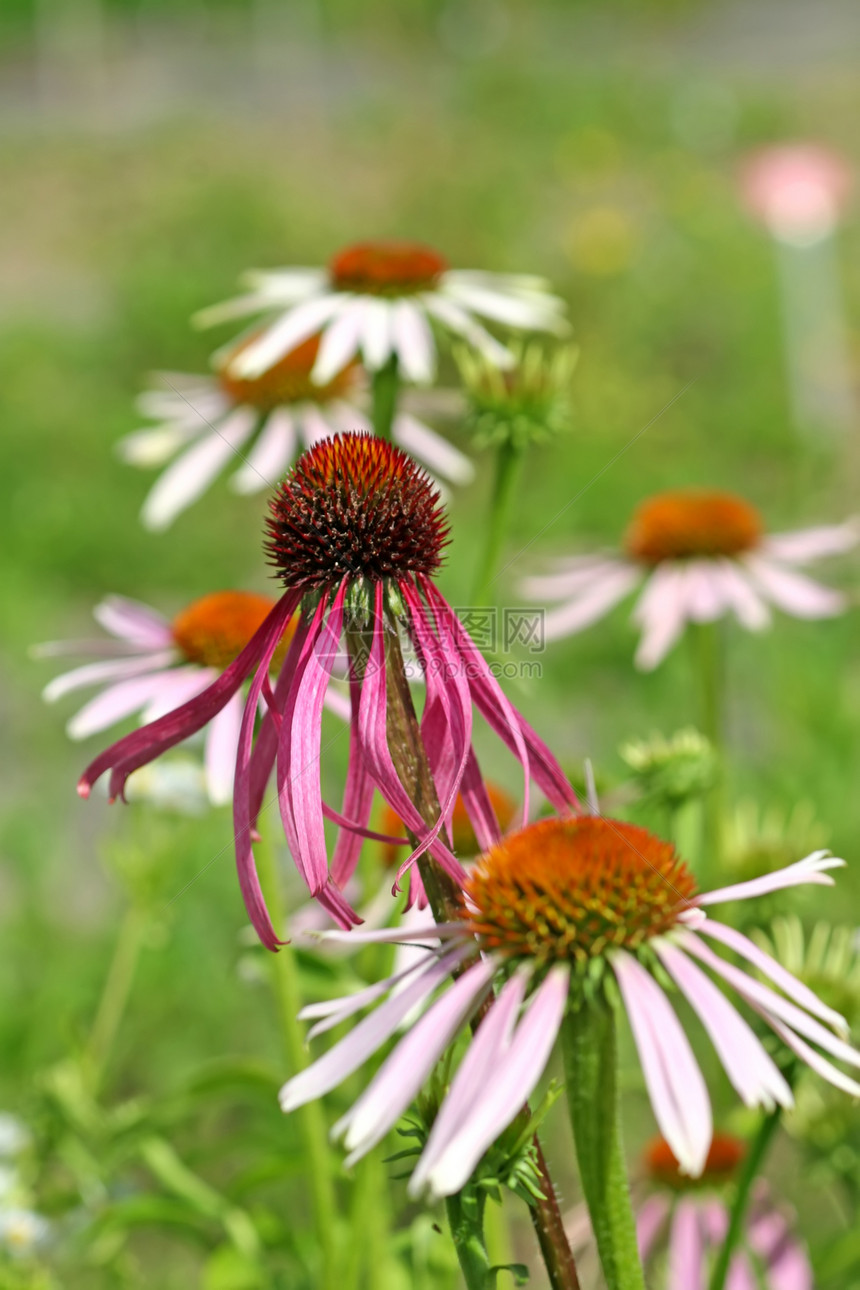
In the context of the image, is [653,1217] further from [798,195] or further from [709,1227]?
[798,195]

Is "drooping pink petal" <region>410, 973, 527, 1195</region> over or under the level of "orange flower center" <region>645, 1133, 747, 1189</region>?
over

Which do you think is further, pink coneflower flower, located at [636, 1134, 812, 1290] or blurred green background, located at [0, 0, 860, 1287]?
blurred green background, located at [0, 0, 860, 1287]

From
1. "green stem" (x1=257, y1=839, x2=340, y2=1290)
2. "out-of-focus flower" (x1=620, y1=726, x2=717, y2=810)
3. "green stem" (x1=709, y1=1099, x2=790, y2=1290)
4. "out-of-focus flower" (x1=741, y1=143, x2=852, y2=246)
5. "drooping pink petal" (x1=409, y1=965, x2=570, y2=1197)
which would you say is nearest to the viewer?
"drooping pink petal" (x1=409, y1=965, x2=570, y2=1197)

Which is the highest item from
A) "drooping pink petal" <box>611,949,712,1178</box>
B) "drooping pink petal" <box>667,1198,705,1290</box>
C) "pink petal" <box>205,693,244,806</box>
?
"pink petal" <box>205,693,244,806</box>

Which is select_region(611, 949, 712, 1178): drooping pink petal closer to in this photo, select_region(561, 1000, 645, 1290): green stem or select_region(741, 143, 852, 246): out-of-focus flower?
select_region(561, 1000, 645, 1290): green stem

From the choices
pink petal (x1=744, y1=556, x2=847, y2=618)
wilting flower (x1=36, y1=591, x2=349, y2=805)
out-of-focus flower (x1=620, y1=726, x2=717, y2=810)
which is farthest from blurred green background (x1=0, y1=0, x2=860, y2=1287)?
pink petal (x1=744, y1=556, x2=847, y2=618)

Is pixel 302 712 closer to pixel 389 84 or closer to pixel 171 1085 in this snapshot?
pixel 171 1085

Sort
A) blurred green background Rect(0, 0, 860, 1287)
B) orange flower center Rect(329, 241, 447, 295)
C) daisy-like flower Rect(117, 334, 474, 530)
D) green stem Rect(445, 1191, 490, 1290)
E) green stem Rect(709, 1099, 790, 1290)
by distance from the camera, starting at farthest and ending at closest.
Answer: blurred green background Rect(0, 0, 860, 1287) → daisy-like flower Rect(117, 334, 474, 530) → orange flower center Rect(329, 241, 447, 295) → green stem Rect(709, 1099, 790, 1290) → green stem Rect(445, 1191, 490, 1290)

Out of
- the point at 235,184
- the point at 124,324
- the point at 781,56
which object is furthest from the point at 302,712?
the point at 781,56
